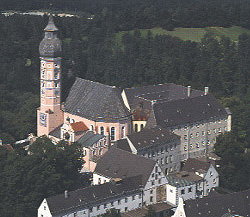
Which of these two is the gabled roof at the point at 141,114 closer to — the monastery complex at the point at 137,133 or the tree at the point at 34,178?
the monastery complex at the point at 137,133

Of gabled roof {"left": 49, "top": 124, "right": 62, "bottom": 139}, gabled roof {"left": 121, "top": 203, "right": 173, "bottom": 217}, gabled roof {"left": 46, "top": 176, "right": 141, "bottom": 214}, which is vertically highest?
gabled roof {"left": 49, "top": 124, "right": 62, "bottom": 139}

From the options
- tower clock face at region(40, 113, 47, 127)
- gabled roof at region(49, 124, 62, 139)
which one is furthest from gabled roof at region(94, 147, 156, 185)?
tower clock face at region(40, 113, 47, 127)

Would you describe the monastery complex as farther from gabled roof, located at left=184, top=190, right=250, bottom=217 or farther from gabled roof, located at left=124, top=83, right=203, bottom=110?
gabled roof, located at left=184, top=190, right=250, bottom=217

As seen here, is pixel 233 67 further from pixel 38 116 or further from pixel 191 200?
pixel 191 200

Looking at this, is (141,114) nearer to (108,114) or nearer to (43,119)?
(108,114)

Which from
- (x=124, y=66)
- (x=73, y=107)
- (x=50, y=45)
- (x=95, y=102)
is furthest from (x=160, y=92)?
(x=124, y=66)

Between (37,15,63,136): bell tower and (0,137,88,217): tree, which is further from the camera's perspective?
(37,15,63,136): bell tower
